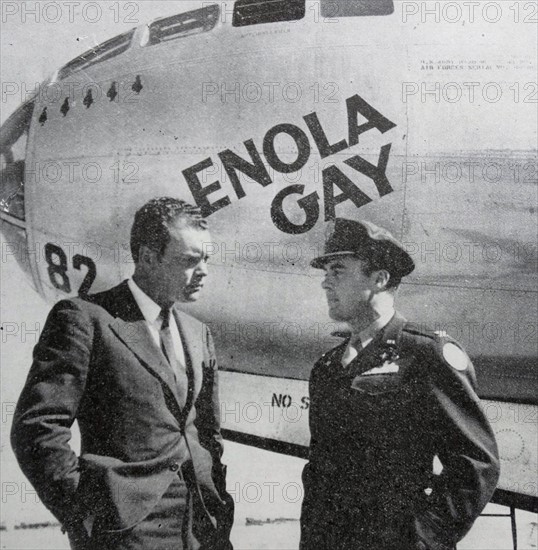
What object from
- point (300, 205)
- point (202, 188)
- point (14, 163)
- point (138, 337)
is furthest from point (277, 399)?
point (14, 163)

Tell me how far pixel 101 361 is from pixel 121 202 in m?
0.69

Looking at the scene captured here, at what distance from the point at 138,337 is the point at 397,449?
42.5 inches

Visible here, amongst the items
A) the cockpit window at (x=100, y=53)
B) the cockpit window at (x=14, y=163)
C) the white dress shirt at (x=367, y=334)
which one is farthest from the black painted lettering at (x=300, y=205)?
the cockpit window at (x=14, y=163)

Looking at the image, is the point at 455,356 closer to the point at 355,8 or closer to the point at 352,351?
the point at 352,351

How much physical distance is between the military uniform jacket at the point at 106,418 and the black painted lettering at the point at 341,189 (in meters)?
0.85

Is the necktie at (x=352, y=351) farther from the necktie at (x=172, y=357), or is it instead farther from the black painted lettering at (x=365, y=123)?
the black painted lettering at (x=365, y=123)

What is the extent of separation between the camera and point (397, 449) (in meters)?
2.40

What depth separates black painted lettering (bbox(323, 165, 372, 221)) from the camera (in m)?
2.54

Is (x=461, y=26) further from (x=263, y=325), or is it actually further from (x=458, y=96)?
(x=263, y=325)

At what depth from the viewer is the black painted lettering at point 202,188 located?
8.55 feet

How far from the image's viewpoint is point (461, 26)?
8.68 feet

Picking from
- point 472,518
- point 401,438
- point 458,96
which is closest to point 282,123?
point 458,96

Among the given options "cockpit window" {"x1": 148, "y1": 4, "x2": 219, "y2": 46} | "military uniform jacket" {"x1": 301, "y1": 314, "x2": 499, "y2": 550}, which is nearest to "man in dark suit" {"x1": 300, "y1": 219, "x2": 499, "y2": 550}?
"military uniform jacket" {"x1": 301, "y1": 314, "x2": 499, "y2": 550}

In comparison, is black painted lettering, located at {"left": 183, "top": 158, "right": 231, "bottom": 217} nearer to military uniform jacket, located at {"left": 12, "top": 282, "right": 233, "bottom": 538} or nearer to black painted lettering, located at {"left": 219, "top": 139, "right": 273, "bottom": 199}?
black painted lettering, located at {"left": 219, "top": 139, "right": 273, "bottom": 199}
